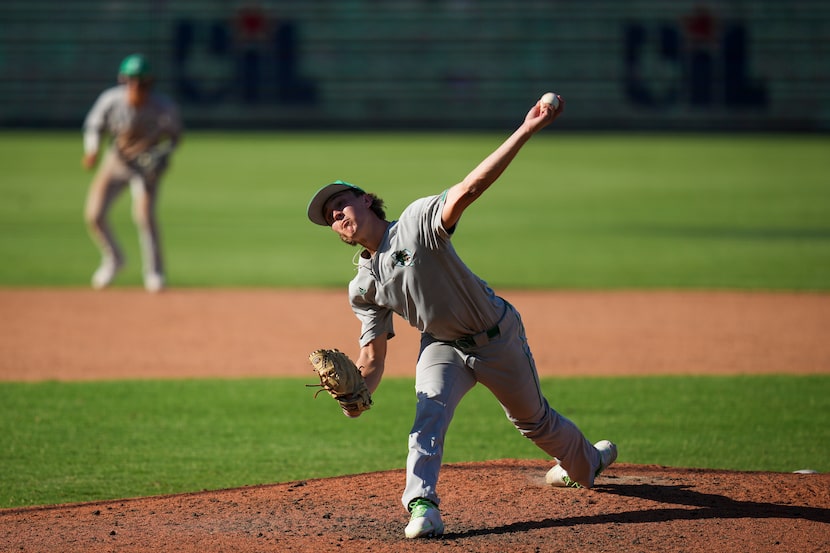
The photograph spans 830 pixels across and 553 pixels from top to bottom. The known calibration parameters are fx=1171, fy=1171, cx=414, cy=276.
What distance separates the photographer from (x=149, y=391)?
9.27 m

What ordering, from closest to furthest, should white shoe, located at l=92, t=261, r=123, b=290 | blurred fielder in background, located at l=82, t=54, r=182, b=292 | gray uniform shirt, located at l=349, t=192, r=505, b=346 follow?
gray uniform shirt, located at l=349, t=192, r=505, b=346
blurred fielder in background, located at l=82, t=54, r=182, b=292
white shoe, located at l=92, t=261, r=123, b=290

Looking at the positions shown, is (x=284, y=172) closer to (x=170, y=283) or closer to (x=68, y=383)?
(x=170, y=283)

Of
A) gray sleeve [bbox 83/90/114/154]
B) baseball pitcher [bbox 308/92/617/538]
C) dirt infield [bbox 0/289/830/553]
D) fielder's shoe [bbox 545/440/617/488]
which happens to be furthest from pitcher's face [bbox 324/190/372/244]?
gray sleeve [bbox 83/90/114/154]

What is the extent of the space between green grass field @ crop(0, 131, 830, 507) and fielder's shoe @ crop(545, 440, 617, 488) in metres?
1.18

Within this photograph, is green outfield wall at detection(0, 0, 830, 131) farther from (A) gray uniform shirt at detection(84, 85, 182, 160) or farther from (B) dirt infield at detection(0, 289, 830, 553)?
(B) dirt infield at detection(0, 289, 830, 553)

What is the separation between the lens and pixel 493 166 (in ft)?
16.1

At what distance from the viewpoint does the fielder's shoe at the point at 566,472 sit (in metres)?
6.06

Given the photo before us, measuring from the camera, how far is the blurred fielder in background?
13398mm

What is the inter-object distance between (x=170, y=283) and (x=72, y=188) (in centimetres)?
1100

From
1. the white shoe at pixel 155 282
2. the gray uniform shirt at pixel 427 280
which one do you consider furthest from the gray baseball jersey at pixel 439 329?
the white shoe at pixel 155 282

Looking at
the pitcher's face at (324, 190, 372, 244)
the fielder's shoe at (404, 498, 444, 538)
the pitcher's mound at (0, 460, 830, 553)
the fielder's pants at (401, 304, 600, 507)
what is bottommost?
the pitcher's mound at (0, 460, 830, 553)

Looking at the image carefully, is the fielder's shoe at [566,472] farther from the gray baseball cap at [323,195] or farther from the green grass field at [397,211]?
the gray baseball cap at [323,195]

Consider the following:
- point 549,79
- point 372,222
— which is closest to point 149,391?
point 372,222

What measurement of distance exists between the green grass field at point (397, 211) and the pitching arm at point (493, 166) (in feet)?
8.38
